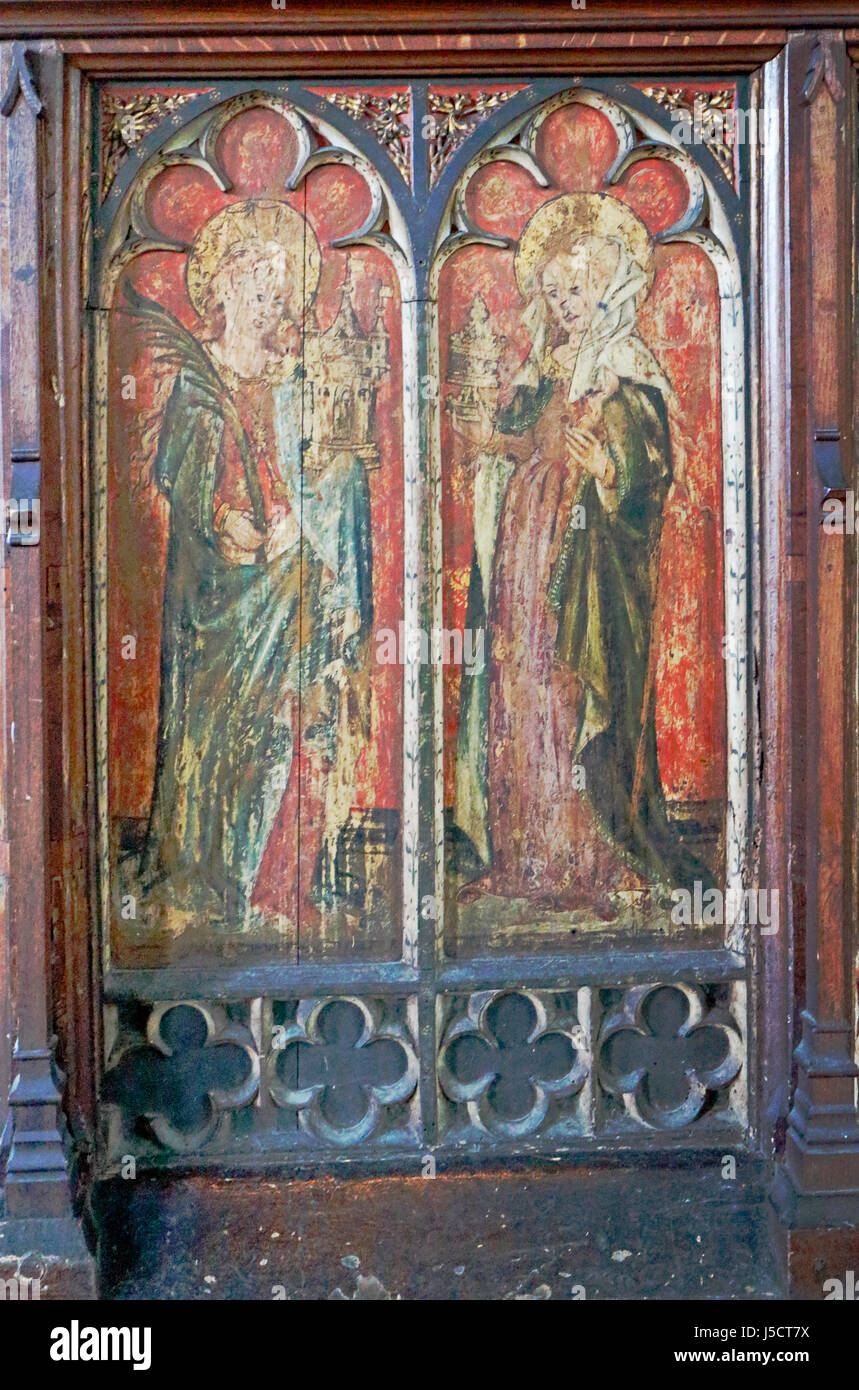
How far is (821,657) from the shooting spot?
3.20m

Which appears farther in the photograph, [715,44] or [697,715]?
[697,715]

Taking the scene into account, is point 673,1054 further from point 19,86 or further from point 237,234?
point 19,86

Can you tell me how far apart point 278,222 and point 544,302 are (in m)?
0.85

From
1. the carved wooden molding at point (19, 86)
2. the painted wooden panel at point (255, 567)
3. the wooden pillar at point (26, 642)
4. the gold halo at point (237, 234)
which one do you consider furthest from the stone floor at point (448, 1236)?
the carved wooden molding at point (19, 86)

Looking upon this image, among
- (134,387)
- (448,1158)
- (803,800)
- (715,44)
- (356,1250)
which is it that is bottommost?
(356,1250)

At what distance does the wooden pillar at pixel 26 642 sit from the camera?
10.0 feet

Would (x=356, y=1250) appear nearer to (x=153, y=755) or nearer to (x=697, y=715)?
(x=153, y=755)

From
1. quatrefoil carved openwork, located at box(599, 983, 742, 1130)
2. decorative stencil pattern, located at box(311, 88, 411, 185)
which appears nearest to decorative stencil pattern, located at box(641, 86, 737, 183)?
decorative stencil pattern, located at box(311, 88, 411, 185)

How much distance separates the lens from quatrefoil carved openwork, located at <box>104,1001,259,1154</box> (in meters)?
3.31

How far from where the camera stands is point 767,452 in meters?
3.27

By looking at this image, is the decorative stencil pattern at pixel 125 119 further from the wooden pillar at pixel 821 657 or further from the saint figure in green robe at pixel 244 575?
the wooden pillar at pixel 821 657

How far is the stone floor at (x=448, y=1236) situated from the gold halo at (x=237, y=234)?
276cm

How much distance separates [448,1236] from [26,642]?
219cm

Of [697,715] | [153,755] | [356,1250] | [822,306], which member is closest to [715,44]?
[822,306]
